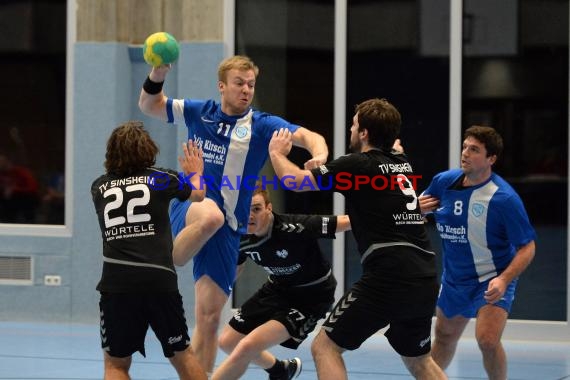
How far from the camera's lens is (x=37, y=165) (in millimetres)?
11852

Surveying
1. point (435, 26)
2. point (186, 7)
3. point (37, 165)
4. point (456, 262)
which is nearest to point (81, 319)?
point (37, 165)

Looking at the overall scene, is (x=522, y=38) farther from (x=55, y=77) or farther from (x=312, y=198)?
(x=55, y=77)

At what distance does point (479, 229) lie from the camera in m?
7.21

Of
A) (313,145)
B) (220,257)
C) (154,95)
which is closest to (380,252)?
(313,145)

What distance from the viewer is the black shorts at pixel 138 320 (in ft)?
20.5

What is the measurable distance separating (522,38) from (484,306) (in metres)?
4.17

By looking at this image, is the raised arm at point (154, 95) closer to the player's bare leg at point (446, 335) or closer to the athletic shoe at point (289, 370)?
the athletic shoe at point (289, 370)

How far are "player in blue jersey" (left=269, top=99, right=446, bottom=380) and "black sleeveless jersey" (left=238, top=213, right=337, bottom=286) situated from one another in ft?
3.31

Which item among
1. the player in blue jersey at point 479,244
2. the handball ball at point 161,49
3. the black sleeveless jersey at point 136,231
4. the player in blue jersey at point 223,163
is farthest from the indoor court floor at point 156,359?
the handball ball at point 161,49

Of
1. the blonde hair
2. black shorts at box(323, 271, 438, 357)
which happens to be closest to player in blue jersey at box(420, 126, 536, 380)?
black shorts at box(323, 271, 438, 357)

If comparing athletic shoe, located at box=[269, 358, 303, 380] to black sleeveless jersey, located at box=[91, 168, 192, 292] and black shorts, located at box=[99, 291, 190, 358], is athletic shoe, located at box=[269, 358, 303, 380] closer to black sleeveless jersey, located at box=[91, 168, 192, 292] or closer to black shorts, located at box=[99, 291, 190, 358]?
black shorts, located at box=[99, 291, 190, 358]

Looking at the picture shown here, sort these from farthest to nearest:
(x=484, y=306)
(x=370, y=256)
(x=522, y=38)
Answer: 1. (x=522, y=38)
2. (x=484, y=306)
3. (x=370, y=256)

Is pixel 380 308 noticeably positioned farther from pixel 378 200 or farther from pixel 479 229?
pixel 479 229

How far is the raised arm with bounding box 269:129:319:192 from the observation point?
630 cm
